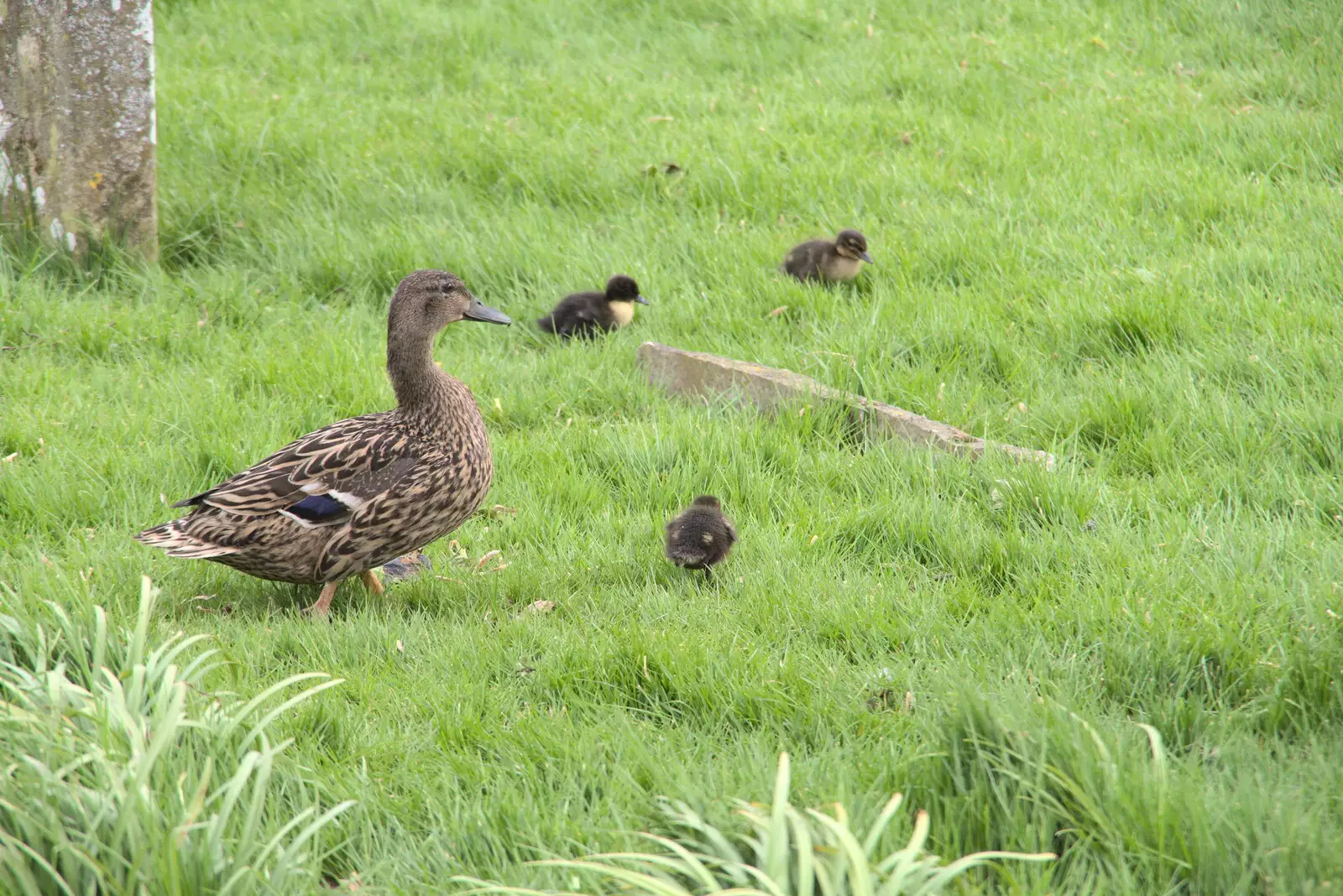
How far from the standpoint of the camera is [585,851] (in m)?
2.66

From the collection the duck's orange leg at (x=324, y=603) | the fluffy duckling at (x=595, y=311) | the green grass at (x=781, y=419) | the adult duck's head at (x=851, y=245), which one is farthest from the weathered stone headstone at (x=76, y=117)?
the adult duck's head at (x=851, y=245)

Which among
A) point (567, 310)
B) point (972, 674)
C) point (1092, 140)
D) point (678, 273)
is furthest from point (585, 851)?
point (1092, 140)

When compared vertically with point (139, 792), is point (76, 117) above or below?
above

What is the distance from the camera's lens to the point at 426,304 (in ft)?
14.8

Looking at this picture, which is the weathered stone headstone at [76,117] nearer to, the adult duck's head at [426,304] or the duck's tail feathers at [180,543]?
the adult duck's head at [426,304]

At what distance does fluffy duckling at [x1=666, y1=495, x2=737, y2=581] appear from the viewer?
13.2 ft

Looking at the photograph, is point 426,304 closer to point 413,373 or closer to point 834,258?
point 413,373

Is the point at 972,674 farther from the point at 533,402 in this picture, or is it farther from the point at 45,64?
the point at 45,64

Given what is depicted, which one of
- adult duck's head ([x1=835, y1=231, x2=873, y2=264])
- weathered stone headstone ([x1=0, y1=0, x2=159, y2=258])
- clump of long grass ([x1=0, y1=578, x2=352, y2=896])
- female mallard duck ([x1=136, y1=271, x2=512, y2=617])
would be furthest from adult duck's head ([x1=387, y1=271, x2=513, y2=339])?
weathered stone headstone ([x1=0, y1=0, x2=159, y2=258])

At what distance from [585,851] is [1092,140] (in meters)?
6.37

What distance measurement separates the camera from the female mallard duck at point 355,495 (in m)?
3.96

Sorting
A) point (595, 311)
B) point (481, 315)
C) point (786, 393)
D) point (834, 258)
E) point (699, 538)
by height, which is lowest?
point (699, 538)

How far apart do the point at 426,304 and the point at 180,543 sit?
1242mm

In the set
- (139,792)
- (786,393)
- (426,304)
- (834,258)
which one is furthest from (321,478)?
(834,258)
